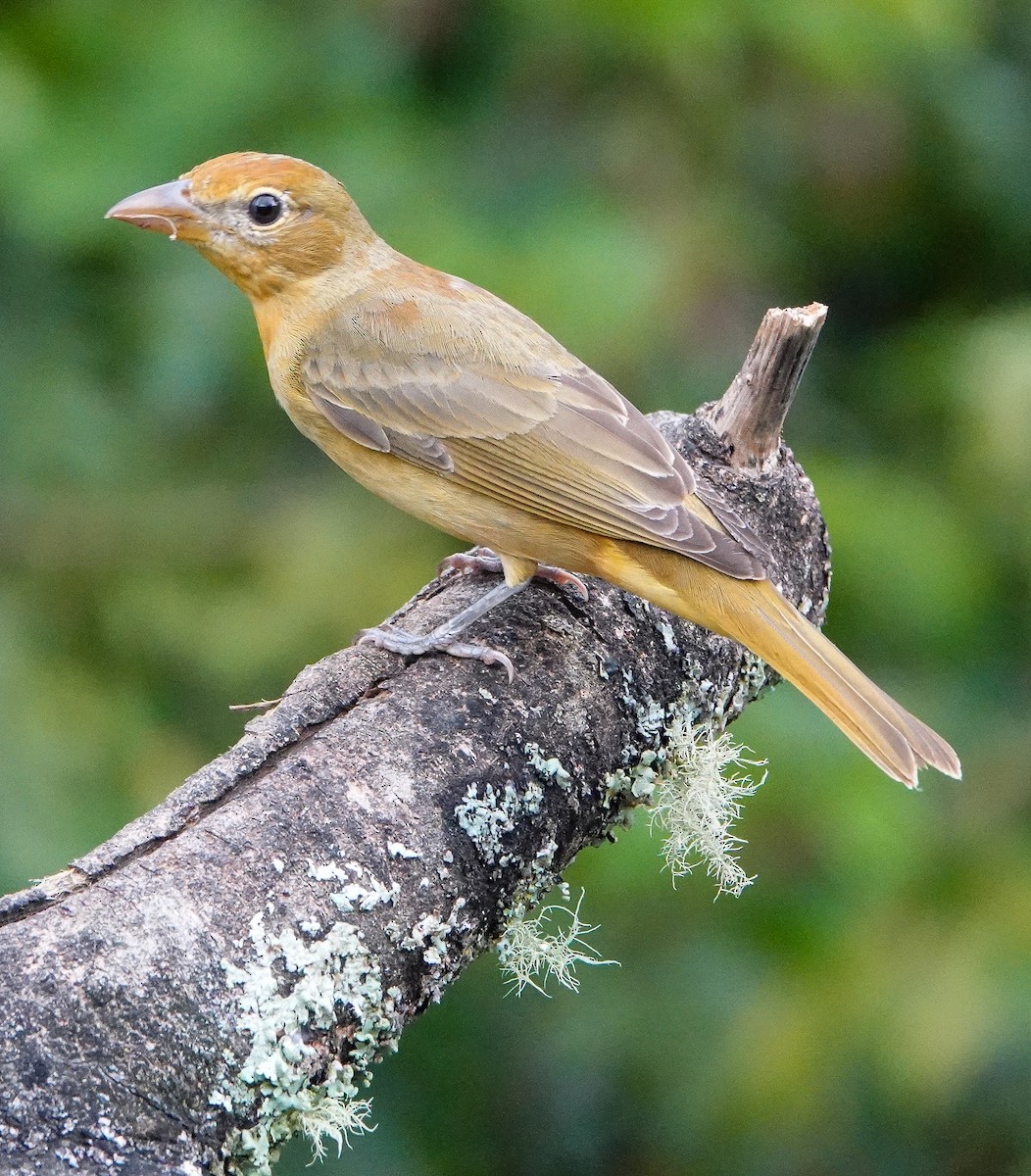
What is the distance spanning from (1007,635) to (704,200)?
183 cm

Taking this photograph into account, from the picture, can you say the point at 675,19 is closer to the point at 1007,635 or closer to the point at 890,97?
the point at 890,97

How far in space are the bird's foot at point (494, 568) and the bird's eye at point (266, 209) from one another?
41.2 inches

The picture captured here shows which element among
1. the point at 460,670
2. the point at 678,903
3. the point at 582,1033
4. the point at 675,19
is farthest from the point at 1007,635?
the point at 460,670

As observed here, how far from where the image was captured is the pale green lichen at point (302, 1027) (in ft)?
8.14

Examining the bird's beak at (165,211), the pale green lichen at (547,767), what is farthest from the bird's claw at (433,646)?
the bird's beak at (165,211)

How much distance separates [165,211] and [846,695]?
211cm

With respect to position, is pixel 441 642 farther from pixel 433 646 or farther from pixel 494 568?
pixel 494 568

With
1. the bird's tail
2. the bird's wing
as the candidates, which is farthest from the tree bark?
the bird's wing

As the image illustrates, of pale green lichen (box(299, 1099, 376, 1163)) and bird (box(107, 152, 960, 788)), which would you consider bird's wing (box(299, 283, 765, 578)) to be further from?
pale green lichen (box(299, 1099, 376, 1163))

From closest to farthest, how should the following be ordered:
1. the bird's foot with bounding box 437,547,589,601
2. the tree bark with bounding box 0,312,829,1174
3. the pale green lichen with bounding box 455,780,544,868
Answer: the tree bark with bounding box 0,312,829,1174 → the pale green lichen with bounding box 455,780,544,868 → the bird's foot with bounding box 437,547,589,601

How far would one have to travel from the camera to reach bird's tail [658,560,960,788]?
3430 mm

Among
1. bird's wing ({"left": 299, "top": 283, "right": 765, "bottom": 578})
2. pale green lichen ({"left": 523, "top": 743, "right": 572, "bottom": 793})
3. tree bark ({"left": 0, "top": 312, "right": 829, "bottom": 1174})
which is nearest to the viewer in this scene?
tree bark ({"left": 0, "top": 312, "right": 829, "bottom": 1174})

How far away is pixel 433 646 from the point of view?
3420mm

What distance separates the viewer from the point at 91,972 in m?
2.42
